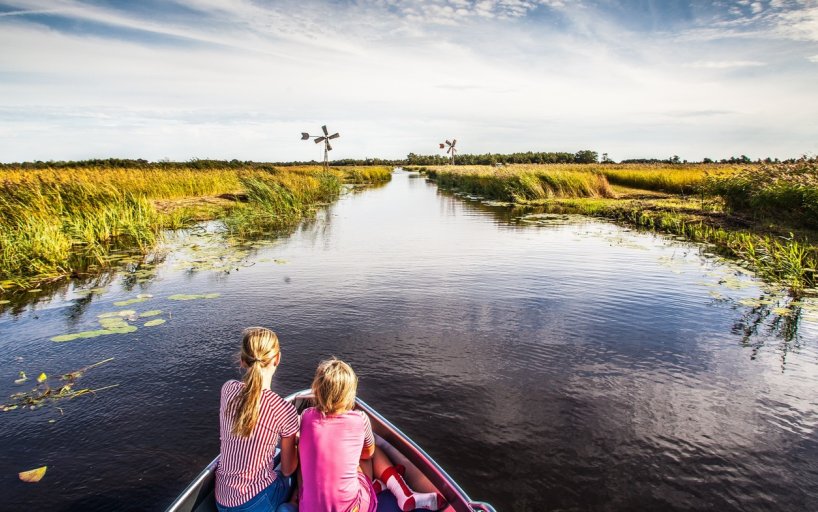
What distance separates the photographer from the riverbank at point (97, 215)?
447 inches

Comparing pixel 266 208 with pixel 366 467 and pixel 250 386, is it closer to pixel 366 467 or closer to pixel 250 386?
pixel 366 467

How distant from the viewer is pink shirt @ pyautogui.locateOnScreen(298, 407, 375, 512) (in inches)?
117

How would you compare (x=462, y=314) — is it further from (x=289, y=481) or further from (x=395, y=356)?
(x=289, y=481)

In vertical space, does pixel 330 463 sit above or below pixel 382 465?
above

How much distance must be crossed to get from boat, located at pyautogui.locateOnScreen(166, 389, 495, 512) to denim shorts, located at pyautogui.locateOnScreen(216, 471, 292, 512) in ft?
0.54

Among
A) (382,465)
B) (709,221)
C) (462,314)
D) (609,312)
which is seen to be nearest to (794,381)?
(609,312)

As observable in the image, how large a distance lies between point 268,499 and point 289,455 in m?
0.31

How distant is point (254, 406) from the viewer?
306cm

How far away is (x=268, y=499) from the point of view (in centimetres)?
324

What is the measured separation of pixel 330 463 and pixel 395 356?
4.14 m

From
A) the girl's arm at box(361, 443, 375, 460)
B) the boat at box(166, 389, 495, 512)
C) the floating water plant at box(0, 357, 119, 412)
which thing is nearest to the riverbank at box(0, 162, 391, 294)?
the floating water plant at box(0, 357, 119, 412)

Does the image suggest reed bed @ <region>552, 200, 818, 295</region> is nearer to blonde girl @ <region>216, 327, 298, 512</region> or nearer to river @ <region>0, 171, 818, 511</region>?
river @ <region>0, 171, 818, 511</region>

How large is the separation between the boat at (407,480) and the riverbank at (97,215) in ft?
33.5

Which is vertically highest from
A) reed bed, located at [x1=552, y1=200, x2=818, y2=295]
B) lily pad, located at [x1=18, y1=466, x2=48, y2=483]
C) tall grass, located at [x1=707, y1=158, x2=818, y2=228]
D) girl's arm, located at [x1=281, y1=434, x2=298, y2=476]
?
tall grass, located at [x1=707, y1=158, x2=818, y2=228]
